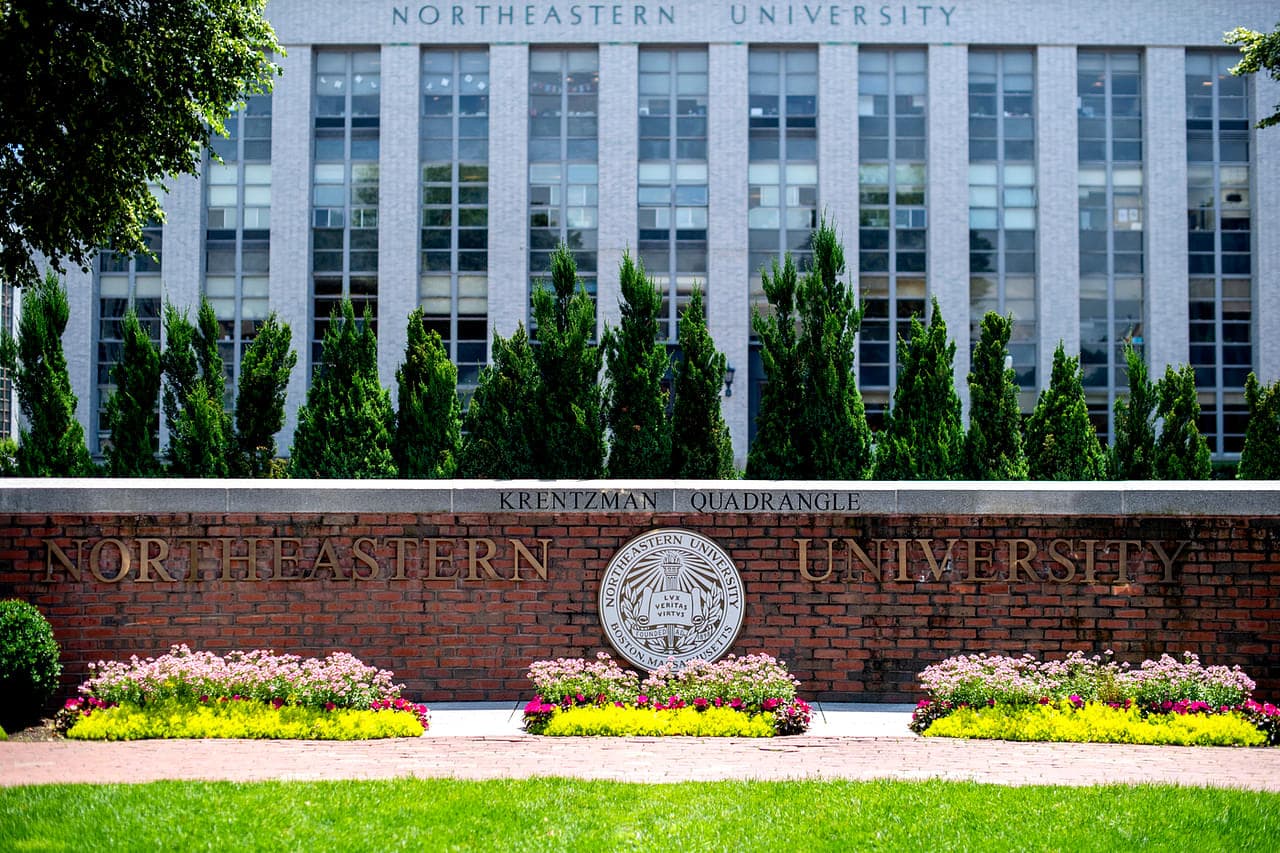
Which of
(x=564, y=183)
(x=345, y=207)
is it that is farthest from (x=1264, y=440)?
(x=345, y=207)

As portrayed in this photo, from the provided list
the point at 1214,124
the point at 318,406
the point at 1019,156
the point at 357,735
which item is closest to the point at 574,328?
the point at 318,406

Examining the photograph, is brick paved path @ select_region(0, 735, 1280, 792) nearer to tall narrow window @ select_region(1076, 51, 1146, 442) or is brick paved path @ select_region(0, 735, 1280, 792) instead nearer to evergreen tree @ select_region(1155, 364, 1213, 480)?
evergreen tree @ select_region(1155, 364, 1213, 480)

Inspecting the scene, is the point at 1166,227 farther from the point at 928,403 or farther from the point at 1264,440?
the point at 928,403

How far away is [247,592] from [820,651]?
18.2 feet

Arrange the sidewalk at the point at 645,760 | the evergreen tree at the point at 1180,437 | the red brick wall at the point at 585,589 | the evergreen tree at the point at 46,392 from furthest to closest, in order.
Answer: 1. the evergreen tree at the point at 46,392
2. the evergreen tree at the point at 1180,437
3. the red brick wall at the point at 585,589
4. the sidewalk at the point at 645,760

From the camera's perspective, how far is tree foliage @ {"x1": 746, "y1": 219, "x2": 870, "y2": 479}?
53.9 feet

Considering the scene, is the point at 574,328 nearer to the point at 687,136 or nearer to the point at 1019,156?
the point at 687,136

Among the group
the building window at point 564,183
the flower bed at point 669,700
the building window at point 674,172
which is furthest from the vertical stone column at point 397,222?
the flower bed at point 669,700

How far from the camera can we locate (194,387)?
21.4 metres

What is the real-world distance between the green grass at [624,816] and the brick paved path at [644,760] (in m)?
0.41

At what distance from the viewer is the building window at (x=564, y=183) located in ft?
110

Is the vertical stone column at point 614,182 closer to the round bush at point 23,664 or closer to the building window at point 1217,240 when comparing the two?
the building window at point 1217,240

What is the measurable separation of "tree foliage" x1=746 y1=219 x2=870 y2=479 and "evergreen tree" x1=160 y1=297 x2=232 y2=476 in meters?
9.96

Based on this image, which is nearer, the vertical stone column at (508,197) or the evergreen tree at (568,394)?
the evergreen tree at (568,394)
